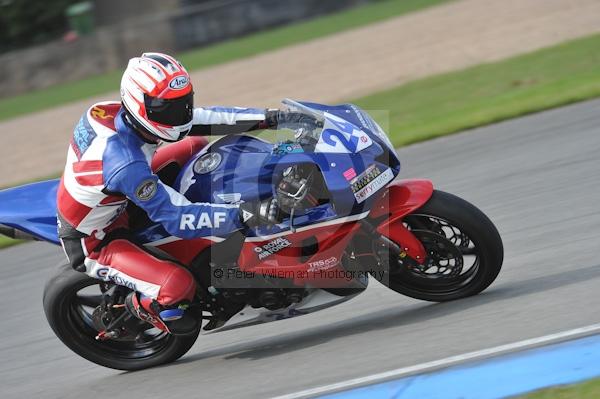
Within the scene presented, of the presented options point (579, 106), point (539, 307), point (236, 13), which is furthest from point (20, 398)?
point (236, 13)

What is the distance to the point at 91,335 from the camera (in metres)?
5.55

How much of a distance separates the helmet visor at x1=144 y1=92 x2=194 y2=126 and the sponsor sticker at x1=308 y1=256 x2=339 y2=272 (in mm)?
1049

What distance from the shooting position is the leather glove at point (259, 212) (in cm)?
474

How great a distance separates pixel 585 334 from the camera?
14.5 feet

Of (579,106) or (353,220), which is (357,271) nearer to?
(353,220)

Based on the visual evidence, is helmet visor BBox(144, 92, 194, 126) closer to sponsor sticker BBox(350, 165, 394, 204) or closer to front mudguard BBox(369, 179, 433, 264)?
sponsor sticker BBox(350, 165, 394, 204)

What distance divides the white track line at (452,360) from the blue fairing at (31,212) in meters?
1.75

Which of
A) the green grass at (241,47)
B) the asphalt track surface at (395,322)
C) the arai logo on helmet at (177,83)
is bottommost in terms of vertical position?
the green grass at (241,47)

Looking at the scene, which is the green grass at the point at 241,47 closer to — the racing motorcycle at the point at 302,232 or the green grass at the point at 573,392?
the racing motorcycle at the point at 302,232

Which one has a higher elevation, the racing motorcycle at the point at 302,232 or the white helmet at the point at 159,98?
the white helmet at the point at 159,98

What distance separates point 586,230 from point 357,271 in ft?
6.01

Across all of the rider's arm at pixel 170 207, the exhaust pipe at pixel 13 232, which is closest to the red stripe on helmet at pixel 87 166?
the rider's arm at pixel 170 207

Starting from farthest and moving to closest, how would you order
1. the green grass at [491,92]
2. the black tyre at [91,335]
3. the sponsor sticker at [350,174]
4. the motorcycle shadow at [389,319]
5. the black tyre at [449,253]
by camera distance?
the green grass at [491,92], the black tyre at [91,335], the motorcycle shadow at [389,319], the black tyre at [449,253], the sponsor sticker at [350,174]

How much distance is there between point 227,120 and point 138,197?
37.2 inches
